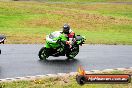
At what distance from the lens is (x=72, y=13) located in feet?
141

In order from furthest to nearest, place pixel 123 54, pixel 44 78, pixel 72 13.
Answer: pixel 72 13 < pixel 123 54 < pixel 44 78

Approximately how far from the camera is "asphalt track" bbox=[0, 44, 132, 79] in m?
16.9

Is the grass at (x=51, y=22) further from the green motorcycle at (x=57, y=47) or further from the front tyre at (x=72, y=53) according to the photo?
the green motorcycle at (x=57, y=47)

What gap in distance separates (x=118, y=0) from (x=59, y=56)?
54.0 m

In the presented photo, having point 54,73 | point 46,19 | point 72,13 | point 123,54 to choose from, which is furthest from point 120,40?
point 72,13

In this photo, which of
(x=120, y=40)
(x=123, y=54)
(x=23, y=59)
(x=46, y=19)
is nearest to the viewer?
(x=23, y=59)

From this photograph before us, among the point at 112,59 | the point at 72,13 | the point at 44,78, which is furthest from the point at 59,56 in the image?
the point at 72,13

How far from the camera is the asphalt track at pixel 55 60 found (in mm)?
16906

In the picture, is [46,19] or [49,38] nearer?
[49,38]

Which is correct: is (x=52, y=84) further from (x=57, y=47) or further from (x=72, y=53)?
(x=72, y=53)

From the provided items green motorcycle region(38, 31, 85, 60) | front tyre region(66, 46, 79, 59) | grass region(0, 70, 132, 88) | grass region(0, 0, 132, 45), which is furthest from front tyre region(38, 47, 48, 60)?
grass region(0, 0, 132, 45)

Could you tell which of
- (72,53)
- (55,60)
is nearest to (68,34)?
(72,53)

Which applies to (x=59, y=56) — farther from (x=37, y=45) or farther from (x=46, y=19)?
(x=46, y=19)

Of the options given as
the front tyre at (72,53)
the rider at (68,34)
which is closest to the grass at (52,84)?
the rider at (68,34)
